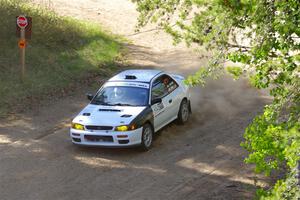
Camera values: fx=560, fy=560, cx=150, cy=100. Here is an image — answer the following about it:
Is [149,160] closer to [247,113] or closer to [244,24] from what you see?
[247,113]

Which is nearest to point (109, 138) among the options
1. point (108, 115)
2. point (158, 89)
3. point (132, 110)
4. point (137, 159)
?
point (108, 115)

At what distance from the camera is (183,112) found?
1575 centimetres

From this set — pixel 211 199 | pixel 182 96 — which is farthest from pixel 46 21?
pixel 211 199

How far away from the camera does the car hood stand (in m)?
13.2

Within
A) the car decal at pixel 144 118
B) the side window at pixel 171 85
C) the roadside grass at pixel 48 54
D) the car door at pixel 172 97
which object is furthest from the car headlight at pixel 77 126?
the roadside grass at pixel 48 54

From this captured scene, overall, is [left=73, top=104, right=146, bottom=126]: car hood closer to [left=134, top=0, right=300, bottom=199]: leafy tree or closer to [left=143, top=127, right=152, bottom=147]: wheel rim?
[left=143, top=127, right=152, bottom=147]: wheel rim

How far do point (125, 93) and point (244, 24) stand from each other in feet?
22.7

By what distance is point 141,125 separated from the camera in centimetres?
1339

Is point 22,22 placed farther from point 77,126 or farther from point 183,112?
point 183,112

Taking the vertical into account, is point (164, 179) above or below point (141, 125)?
below

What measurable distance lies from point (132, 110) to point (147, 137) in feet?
2.49

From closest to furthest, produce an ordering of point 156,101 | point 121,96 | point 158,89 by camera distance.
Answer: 1. point 156,101
2. point 121,96
3. point 158,89

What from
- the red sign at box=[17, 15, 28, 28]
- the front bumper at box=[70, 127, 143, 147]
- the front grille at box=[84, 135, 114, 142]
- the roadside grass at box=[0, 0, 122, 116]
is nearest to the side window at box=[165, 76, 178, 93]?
the front bumper at box=[70, 127, 143, 147]

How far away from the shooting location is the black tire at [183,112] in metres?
15.6
